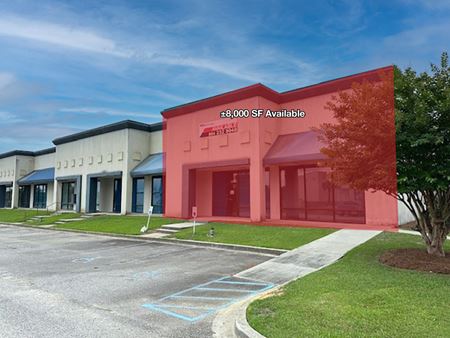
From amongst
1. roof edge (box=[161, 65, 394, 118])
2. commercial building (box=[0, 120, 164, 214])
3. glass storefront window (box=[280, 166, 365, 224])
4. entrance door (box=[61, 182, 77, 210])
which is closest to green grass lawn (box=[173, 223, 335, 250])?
glass storefront window (box=[280, 166, 365, 224])

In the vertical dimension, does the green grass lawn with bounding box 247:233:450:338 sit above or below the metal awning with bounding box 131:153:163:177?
below

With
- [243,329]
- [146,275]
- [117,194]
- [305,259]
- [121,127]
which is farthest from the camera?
[117,194]

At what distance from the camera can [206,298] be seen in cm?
680

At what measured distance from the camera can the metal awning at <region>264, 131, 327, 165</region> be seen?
1652cm

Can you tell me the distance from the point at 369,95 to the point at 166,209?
17085 mm

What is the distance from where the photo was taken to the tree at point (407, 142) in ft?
26.9

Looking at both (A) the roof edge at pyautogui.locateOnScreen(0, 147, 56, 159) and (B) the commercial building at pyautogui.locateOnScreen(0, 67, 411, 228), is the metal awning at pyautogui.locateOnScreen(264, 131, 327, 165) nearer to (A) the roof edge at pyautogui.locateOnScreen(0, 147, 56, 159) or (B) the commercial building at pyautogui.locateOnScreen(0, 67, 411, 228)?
(B) the commercial building at pyautogui.locateOnScreen(0, 67, 411, 228)

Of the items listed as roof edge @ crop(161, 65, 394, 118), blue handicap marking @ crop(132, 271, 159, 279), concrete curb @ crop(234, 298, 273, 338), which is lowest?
blue handicap marking @ crop(132, 271, 159, 279)

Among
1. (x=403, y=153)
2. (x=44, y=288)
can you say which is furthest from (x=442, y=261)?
(x=44, y=288)

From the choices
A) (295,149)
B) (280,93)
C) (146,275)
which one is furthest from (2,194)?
(146,275)

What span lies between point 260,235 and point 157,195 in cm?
1381

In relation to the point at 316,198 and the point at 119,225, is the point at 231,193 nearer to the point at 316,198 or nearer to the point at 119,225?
the point at 316,198

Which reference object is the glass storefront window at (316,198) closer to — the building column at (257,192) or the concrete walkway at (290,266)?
the building column at (257,192)

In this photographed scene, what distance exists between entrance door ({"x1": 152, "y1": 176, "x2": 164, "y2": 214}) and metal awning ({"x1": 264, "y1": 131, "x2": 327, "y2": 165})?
34.5ft
